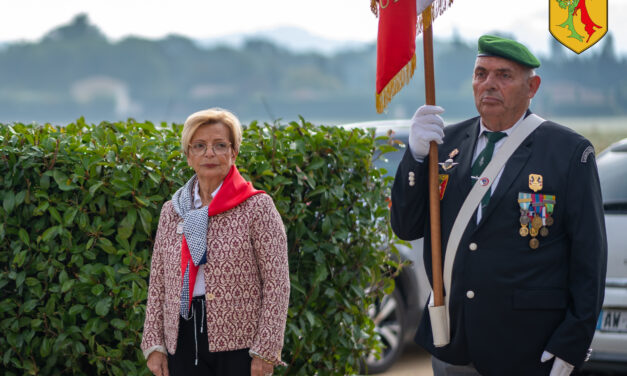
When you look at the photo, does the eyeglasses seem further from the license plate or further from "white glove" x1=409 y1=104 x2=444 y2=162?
the license plate

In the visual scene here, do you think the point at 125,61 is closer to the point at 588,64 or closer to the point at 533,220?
the point at 588,64

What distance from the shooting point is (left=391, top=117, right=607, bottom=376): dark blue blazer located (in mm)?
3047

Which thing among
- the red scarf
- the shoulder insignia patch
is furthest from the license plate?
the red scarf

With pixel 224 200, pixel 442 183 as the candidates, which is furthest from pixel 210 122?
pixel 442 183

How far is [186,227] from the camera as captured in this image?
336 centimetres

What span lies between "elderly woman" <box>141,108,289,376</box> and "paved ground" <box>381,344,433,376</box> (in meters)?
3.49

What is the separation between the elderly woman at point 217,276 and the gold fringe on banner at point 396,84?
612mm

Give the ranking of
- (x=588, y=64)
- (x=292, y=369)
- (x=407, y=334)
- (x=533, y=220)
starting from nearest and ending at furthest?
1. (x=533, y=220)
2. (x=292, y=369)
3. (x=407, y=334)
4. (x=588, y=64)

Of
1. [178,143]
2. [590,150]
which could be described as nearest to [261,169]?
[178,143]

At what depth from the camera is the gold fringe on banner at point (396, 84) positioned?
349 cm

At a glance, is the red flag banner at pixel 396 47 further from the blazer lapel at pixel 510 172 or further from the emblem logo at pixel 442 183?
the blazer lapel at pixel 510 172

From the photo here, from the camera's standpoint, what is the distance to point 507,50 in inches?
127

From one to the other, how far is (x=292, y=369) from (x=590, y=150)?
86.0 inches

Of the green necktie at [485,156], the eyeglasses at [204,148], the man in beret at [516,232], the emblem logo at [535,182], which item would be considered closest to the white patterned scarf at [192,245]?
the eyeglasses at [204,148]
